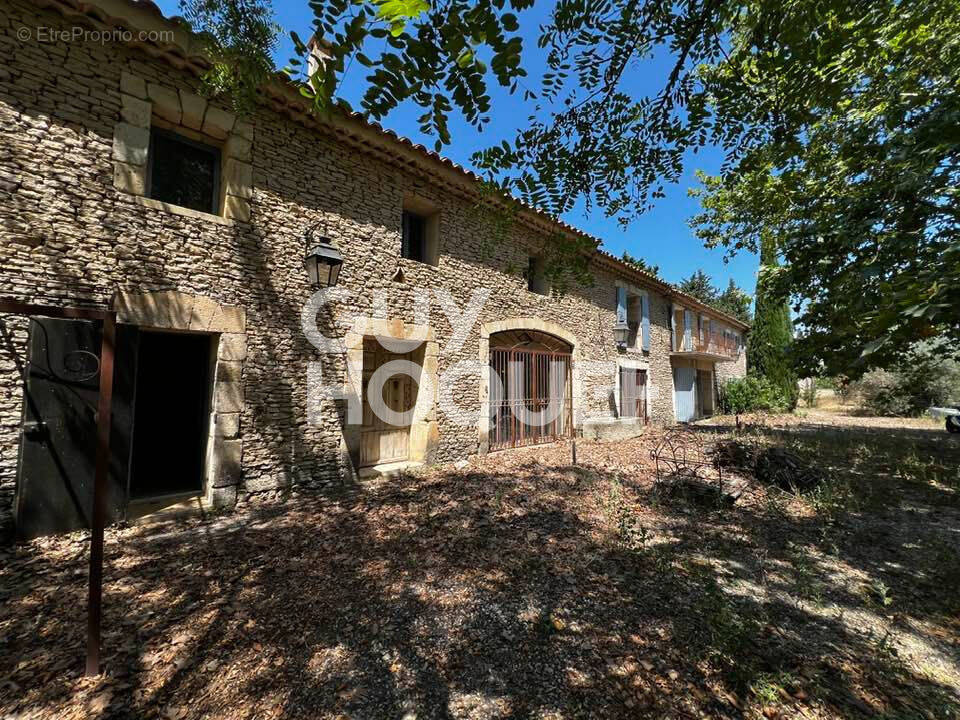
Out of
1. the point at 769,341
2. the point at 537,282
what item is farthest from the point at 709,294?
the point at 537,282

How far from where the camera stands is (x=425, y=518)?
4.29 metres

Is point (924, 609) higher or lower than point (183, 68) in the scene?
lower

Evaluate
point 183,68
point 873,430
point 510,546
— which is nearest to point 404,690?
point 510,546

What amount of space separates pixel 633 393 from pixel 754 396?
912cm

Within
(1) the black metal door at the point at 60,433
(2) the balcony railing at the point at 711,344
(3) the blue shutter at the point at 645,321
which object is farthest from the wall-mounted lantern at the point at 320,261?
(2) the balcony railing at the point at 711,344

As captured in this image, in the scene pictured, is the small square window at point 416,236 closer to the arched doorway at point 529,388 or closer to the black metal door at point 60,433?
the arched doorway at point 529,388

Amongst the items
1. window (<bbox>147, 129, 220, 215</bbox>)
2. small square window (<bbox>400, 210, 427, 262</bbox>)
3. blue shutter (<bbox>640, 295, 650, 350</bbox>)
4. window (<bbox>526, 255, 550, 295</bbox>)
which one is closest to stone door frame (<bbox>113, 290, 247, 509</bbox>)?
window (<bbox>147, 129, 220, 215</bbox>)

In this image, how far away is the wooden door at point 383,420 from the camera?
6047mm

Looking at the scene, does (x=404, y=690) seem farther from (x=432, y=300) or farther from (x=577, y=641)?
(x=432, y=300)

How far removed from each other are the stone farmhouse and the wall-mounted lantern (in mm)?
28

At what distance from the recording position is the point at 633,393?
11.6m

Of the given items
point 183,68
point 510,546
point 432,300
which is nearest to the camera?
point 510,546

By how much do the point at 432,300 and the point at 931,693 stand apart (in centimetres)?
619

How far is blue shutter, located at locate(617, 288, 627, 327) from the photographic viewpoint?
1073 centimetres
